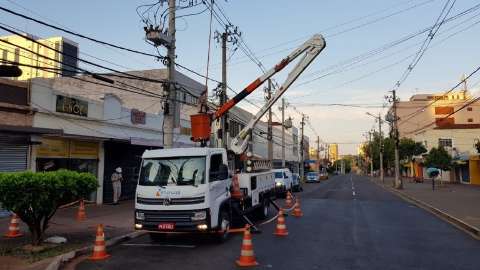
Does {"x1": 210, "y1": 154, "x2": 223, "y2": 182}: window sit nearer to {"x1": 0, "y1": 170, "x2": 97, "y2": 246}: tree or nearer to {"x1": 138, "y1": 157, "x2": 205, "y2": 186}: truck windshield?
{"x1": 138, "y1": 157, "x2": 205, "y2": 186}: truck windshield

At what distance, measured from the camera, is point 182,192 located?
11.8 meters

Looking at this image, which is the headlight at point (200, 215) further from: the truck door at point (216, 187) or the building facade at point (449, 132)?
the building facade at point (449, 132)

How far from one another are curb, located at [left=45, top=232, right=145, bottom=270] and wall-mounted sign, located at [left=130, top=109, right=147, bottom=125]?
12.1m

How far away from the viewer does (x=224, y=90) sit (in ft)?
80.8

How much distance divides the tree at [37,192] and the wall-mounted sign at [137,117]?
14069mm

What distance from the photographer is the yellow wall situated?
50662mm

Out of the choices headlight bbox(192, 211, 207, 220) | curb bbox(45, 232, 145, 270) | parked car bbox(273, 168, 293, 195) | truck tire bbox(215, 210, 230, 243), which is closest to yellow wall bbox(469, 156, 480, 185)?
parked car bbox(273, 168, 293, 195)

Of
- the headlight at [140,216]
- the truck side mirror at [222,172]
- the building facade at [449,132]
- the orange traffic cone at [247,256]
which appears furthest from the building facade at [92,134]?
the building facade at [449,132]

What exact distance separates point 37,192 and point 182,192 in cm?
344

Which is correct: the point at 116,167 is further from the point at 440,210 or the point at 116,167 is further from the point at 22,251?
the point at 440,210

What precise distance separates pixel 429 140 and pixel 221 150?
63467 mm

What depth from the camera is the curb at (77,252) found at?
30.9ft

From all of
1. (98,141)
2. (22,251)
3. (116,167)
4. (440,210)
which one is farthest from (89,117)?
(440,210)

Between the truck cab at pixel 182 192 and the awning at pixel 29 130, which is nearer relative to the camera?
the truck cab at pixel 182 192
